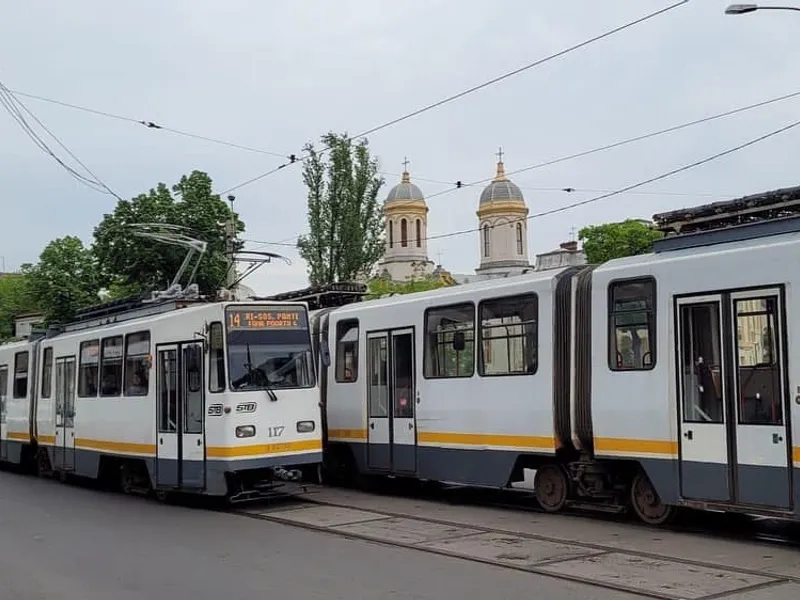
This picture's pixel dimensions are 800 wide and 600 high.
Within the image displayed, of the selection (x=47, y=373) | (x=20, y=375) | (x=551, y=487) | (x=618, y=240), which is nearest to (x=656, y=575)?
(x=551, y=487)

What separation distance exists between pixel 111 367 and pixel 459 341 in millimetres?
6706

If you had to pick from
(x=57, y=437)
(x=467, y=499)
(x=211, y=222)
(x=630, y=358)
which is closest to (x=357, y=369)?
(x=467, y=499)

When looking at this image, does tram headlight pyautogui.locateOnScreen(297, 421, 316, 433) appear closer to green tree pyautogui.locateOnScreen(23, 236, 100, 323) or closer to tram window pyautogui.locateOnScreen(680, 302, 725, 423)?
tram window pyautogui.locateOnScreen(680, 302, 725, 423)

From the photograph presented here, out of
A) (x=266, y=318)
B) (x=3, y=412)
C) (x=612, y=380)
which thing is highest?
(x=266, y=318)

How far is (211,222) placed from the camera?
3562cm

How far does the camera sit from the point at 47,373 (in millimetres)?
21062

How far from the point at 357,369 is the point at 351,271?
34.1m

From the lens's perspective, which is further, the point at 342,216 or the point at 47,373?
the point at 342,216

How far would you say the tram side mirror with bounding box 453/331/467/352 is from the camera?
14609 millimetres

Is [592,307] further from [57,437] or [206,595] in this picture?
[57,437]

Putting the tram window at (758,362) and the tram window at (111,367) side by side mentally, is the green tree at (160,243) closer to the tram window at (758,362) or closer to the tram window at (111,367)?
the tram window at (111,367)

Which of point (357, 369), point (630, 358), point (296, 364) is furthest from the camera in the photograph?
point (357, 369)

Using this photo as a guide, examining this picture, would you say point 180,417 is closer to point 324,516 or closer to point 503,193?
point 324,516

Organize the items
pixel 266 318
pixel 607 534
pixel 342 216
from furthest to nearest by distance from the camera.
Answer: pixel 342 216 → pixel 266 318 → pixel 607 534
